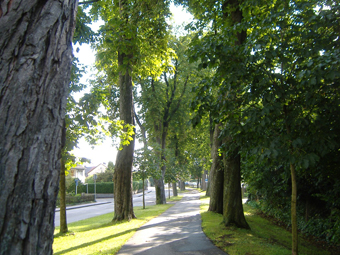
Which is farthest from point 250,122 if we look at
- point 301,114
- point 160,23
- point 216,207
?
point 216,207

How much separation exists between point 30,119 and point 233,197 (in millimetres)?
9406

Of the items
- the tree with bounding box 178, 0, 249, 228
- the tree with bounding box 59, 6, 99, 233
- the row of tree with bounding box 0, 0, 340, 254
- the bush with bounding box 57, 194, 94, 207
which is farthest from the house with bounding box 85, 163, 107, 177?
the tree with bounding box 59, 6, 99, 233

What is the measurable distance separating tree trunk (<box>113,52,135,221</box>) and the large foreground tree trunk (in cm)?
1141

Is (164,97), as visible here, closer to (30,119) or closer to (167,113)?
(167,113)

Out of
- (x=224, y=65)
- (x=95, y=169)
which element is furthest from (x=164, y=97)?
(x=95, y=169)

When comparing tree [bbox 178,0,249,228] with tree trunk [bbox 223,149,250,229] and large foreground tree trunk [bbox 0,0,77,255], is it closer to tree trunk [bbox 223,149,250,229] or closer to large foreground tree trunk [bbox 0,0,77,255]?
tree trunk [bbox 223,149,250,229]

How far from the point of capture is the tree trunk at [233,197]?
10312 mm

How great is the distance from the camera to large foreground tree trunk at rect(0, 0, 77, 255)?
5.62 ft

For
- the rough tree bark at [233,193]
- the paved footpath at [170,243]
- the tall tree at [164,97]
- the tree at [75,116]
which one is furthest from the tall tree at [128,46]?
the tall tree at [164,97]

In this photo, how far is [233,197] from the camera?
34.2 ft

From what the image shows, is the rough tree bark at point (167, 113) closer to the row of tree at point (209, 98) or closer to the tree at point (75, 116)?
the row of tree at point (209, 98)

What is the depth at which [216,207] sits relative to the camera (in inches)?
613

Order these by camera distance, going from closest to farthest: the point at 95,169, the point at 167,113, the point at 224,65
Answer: the point at 224,65, the point at 167,113, the point at 95,169

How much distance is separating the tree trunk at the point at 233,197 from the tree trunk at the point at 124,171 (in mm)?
4916
